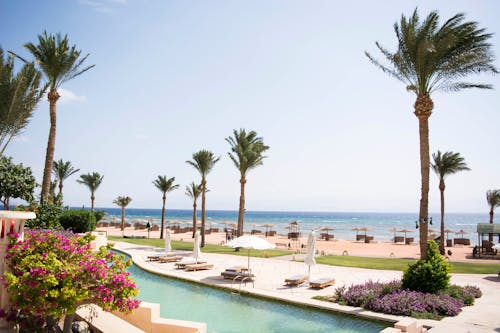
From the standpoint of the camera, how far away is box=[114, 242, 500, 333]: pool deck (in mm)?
10305

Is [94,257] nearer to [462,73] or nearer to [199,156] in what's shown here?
[462,73]

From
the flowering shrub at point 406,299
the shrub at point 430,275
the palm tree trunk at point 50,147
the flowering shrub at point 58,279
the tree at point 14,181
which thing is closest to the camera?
the flowering shrub at point 58,279

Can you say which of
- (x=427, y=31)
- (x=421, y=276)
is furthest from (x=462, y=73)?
(x=421, y=276)

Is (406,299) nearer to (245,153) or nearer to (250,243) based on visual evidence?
(250,243)

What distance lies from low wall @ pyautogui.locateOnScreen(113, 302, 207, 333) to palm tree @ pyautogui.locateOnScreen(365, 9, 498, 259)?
454 inches

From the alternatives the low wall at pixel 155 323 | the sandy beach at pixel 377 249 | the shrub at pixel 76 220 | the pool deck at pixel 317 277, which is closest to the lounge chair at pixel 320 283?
the pool deck at pixel 317 277

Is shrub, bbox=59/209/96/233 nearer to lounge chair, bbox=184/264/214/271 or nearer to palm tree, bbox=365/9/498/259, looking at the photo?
lounge chair, bbox=184/264/214/271

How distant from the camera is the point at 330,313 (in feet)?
38.2

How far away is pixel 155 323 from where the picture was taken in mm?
8820

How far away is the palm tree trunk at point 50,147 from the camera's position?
21984 mm

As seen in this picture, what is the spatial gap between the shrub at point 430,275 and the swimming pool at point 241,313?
10.1 feet

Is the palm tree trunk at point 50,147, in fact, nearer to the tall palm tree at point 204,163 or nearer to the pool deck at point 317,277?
the pool deck at point 317,277

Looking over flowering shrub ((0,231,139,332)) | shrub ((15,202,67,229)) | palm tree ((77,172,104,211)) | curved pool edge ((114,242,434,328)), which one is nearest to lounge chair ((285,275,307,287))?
curved pool edge ((114,242,434,328))

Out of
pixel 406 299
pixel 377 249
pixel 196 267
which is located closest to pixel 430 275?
pixel 406 299
